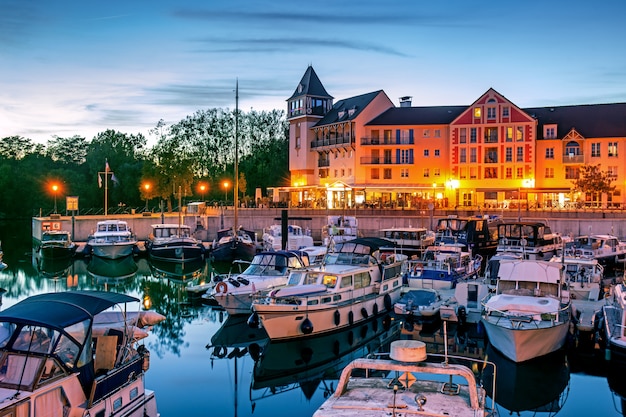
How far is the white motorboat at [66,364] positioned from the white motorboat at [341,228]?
41.0 m

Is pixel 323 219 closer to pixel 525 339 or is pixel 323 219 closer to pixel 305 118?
pixel 305 118

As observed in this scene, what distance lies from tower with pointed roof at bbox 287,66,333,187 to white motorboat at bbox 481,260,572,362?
60.1 m

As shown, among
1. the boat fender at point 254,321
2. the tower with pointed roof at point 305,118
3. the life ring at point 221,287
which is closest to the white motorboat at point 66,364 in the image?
the boat fender at point 254,321

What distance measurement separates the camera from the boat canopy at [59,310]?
14094 millimetres

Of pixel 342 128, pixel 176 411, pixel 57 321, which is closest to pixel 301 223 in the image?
pixel 342 128

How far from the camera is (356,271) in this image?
29.5 meters

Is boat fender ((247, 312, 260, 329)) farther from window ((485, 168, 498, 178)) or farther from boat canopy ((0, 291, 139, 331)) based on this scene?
window ((485, 168, 498, 178))

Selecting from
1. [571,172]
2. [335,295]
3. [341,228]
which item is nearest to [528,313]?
[335,295]

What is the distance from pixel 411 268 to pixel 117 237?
28892 mm

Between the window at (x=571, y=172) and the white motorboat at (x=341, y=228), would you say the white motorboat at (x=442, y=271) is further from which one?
the window at (x=571, y=172)

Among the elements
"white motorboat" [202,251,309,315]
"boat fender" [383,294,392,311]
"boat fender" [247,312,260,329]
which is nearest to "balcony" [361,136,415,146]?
"white motorboat" [202,251,309,315]

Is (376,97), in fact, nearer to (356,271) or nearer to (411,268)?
(411,268)

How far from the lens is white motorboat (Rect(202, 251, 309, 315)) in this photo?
31.0m

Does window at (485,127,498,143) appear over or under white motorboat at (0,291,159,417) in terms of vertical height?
over
